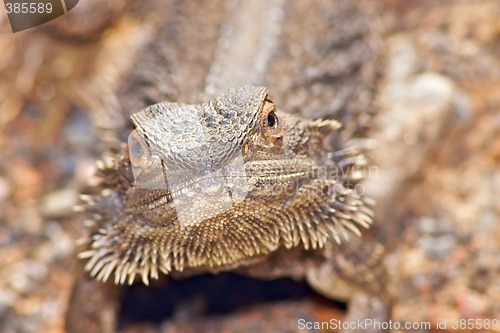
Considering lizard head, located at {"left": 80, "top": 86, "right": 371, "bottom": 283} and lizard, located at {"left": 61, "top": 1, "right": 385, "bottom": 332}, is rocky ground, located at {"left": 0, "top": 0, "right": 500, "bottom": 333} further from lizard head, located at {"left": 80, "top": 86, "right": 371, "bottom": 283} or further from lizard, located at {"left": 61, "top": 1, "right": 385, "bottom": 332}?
lizard head, located at {"left": 80, "top": 86, "right": 371, "bottom": 283}

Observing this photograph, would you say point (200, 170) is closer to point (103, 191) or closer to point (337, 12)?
point (103, 191)

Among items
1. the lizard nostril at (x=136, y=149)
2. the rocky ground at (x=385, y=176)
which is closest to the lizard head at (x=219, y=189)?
the lizard nostril at (x=136, y=149)

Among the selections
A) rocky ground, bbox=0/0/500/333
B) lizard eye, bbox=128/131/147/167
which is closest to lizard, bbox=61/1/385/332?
lizard eye, bbox=128/131/147/167

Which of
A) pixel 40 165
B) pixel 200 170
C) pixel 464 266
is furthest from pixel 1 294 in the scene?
pixel 464 266

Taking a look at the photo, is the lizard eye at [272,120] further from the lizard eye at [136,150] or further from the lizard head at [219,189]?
the lizard eye at [136,150]

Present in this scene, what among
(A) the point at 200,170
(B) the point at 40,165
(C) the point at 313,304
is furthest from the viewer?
(B) the point at 40,165

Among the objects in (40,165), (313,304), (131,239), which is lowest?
(313,304)

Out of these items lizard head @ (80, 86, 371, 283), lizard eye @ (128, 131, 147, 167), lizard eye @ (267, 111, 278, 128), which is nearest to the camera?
lizard head @ (80, 86, 371, 283)

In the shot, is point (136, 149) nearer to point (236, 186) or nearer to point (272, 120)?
point (236, 186)
